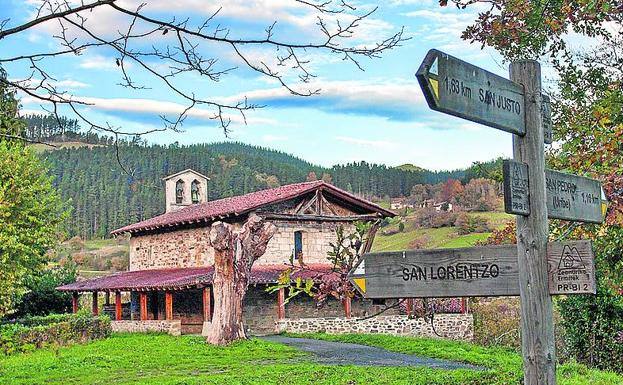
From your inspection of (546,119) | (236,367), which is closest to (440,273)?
(546,119)

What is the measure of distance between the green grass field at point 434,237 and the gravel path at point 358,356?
21277 mm

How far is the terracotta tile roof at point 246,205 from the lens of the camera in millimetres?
29938

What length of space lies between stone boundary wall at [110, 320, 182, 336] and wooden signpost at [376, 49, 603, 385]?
23879 mm

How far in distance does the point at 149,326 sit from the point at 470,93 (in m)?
26.5

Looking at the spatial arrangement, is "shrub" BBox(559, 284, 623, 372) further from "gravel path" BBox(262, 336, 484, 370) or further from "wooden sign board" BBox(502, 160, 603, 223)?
"wooden sign board" BBox(502, 160, 603, 223)

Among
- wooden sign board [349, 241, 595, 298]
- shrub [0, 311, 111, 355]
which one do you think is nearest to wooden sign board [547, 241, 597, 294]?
wooden sign board [349, 241, 595, 298]

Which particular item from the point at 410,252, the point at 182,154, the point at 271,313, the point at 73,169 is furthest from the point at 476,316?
the point at 73,169

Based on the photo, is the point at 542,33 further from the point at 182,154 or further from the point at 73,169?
the point at 73,169

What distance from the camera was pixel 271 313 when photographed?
29.8 m

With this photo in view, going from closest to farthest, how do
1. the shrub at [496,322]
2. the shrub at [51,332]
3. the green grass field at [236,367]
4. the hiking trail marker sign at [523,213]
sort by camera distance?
1. the hiking trail marker sign at [523,213]
2. the green grass field at [236,367]
3. the shrub at [51,332]
4. the shrub at [496,322]

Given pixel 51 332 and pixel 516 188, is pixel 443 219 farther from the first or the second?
pixel 516 188

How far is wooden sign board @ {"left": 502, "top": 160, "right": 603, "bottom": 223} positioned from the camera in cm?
442

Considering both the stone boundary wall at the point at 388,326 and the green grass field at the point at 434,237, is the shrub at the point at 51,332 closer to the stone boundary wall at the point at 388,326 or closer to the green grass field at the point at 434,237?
the stone boundary wall at the point at 388,326

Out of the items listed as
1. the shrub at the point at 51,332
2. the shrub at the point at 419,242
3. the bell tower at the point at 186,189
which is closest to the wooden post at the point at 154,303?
the bell tower at the point at 186,189
